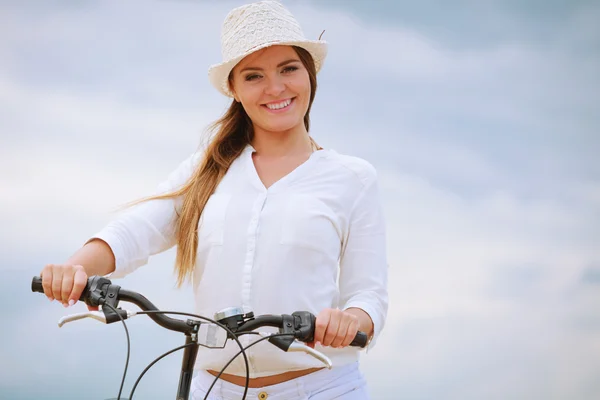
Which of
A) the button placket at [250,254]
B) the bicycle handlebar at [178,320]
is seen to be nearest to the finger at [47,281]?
the bicycle handlebar at [178,320]

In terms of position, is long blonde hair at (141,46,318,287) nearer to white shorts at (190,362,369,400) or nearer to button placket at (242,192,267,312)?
button placket at (242,192,267,312)

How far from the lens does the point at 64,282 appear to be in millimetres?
2730

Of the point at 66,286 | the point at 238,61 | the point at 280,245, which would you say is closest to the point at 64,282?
the point at 66,286

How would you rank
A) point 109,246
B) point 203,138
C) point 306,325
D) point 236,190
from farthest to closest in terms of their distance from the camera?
point 203,138, point 236,190, point 109,246, point 306,325

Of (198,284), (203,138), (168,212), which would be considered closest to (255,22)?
(203,138)

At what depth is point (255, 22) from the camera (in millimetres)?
3520

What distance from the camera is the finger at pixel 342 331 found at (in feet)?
8.75

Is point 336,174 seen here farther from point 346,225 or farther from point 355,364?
point 355,364

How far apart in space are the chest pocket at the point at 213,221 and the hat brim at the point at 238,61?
1.57ft

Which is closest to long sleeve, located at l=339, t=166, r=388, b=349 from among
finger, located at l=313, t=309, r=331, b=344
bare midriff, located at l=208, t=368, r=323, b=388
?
bare midriff, located at l=208, t=368, r=323, b=388

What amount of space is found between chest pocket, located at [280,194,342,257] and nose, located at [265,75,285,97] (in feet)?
1.33

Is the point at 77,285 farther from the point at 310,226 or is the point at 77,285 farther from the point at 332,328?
the point at 310,226

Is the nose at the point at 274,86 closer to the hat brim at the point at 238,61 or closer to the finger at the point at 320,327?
the hat brim at the point at 238,61

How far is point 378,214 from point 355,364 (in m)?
0.59
